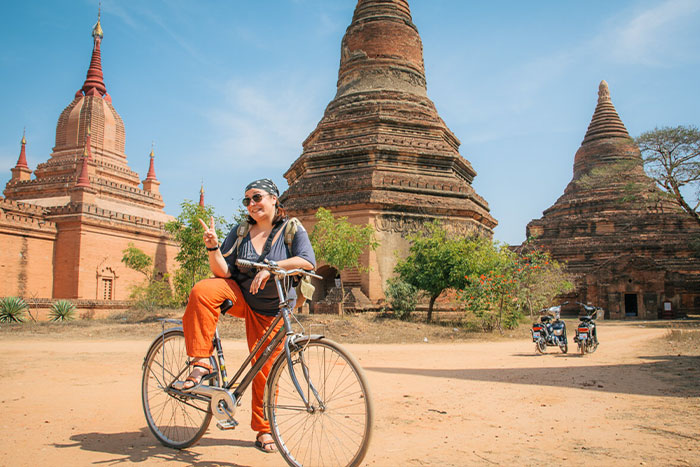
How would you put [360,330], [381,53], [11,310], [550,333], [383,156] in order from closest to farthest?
[550,333]
[360,330]
[11,310]
[383,156]
[381,53]

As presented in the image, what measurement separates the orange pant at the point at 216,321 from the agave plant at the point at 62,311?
18166mm

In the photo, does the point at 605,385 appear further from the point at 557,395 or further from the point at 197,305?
the point at 197,305

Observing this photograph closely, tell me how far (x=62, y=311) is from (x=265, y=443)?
1847cm

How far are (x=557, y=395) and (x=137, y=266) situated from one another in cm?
2250

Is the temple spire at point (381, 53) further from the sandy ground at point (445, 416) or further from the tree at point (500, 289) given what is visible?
the sandy ground at point (445, 416)

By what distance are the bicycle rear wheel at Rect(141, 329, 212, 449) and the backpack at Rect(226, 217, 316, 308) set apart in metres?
0.78

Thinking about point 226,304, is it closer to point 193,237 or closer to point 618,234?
point 193,237

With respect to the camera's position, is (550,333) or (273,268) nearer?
(273,268)

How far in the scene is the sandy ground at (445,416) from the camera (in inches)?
127

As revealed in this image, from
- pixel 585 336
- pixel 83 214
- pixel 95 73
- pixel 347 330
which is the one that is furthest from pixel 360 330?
pixel 95 73

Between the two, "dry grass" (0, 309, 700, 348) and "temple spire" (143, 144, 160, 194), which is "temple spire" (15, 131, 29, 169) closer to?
"temple spire" (143, 144, 160, 194)

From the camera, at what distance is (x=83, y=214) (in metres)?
23.8

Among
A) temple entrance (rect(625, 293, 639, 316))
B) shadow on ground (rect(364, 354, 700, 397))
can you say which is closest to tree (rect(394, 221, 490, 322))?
shadow on ground (rect(364, 354, 700, 397))

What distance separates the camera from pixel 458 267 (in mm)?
14234
